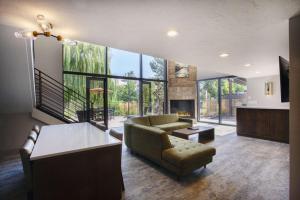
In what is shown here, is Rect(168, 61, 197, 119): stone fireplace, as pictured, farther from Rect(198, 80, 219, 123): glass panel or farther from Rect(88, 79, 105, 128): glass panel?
Rect(88, 79, 105, 128): glass panel

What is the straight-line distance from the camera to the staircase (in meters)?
4.61

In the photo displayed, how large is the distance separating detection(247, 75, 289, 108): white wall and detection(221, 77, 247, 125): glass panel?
0.91 ft

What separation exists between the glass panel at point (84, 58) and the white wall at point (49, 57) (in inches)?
8.9

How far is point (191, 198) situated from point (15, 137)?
15.2 feet

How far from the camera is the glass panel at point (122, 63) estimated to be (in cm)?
644

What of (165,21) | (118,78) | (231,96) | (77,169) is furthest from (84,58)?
(231,96)

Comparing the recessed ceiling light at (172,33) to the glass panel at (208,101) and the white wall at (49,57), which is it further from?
the glass panel at (208,101)

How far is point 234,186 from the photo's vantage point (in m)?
2.37

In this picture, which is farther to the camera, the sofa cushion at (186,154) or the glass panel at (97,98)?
the glass panel at (97,98)

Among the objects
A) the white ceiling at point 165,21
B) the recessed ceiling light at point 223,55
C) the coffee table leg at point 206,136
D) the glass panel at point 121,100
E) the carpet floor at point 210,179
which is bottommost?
the carpet floor at point 210,179

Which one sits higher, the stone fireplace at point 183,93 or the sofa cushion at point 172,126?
the stone fireplace at point 183,93

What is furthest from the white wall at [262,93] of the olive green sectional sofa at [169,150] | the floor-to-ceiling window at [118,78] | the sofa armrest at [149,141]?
the sofa armrest at [149,141]

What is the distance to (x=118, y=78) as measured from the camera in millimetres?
6598

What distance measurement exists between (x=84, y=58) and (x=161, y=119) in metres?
3.57
